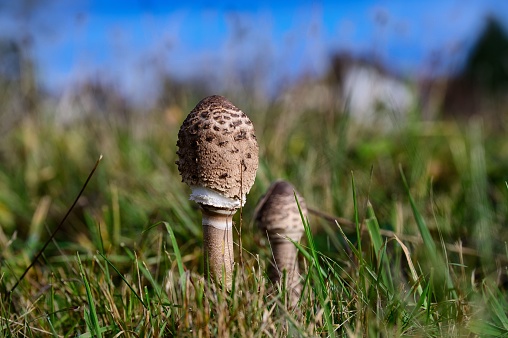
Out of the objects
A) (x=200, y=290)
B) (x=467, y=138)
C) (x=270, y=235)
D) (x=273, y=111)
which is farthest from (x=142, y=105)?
(x=200, y=290)

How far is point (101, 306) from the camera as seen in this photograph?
1.71m

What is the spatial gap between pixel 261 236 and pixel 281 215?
29 centimetres

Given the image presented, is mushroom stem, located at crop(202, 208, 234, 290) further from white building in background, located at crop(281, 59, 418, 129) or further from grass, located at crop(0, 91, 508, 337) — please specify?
white building in background, located at crop(281, 59, 418, 129)

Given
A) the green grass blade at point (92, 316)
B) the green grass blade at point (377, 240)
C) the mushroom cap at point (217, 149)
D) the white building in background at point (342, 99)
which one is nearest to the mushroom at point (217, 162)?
the mushroom cap at point (217, 149)

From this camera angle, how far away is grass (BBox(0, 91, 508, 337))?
149 centimetres

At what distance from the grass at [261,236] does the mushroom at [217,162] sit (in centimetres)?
10

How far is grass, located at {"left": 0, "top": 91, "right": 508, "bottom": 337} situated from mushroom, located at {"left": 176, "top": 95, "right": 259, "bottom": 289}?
10 centimetres

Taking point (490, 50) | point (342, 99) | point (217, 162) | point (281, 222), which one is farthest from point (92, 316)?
point (490, 50)

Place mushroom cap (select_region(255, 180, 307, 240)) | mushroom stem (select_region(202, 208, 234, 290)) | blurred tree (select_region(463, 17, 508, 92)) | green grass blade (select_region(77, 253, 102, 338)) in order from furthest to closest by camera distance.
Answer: blurred tree (select_region(463, 17, 508, 92)), mushroom cap (select_region(255, 180, 307, 240)), mushroom stem (select_region(202, 208, 234, 290)), green grass blade (select_region(77, 253, 102, 338))

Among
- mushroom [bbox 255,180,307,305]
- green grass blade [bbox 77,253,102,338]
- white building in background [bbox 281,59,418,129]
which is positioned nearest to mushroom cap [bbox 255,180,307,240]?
mushroom [bbox 255,180,307,305]

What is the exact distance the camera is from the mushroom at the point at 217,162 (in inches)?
58.8

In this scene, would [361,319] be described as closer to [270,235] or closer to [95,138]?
[270,235]

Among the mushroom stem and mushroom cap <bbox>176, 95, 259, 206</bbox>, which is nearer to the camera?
mushroom cap <bbox>176, 95, 259, 206</bbox>

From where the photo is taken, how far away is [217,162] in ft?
4.95
